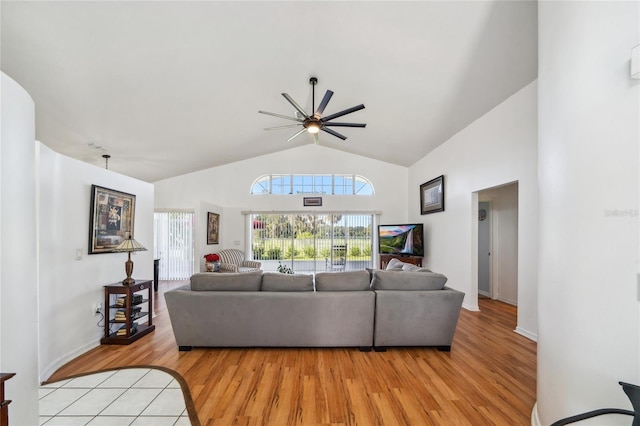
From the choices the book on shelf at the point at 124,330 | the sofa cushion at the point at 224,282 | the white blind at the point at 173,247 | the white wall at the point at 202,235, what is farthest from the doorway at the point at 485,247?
the white blind at the point at 173,247

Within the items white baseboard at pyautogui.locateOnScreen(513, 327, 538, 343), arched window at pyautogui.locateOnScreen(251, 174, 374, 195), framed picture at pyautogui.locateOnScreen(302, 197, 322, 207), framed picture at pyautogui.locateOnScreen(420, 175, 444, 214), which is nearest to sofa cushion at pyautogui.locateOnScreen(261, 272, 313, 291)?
white baseboard at pyautogui.locateOnScreen(513, 327, 538, 343)

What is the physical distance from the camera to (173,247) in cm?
732

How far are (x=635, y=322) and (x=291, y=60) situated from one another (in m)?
3.72

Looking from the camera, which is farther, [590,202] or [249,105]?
[249,105]

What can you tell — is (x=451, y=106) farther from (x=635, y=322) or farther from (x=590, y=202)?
(x=635, y=322)

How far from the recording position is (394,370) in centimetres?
259

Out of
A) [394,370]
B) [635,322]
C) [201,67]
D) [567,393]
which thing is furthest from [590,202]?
[201,67]

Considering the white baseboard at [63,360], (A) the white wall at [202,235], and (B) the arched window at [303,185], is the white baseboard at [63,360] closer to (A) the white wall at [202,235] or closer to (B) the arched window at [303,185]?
(A) the white wall at [202,235]

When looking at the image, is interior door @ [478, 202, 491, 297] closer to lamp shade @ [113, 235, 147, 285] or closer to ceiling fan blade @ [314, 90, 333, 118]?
ceiling fan blade @ [314, 90, 333, 118]

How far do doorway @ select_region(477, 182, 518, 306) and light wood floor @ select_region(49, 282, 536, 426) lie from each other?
6.83 feet

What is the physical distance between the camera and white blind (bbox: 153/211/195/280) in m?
7.28

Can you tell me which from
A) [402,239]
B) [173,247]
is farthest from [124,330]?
[402,239]

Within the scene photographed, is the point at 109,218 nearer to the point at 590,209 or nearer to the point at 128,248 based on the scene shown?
the point at 128,248

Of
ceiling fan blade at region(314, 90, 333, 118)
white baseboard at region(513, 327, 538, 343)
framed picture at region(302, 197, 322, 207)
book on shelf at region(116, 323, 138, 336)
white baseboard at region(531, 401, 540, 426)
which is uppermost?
ceiling fan blade at region(314, 90, 333, 118)
